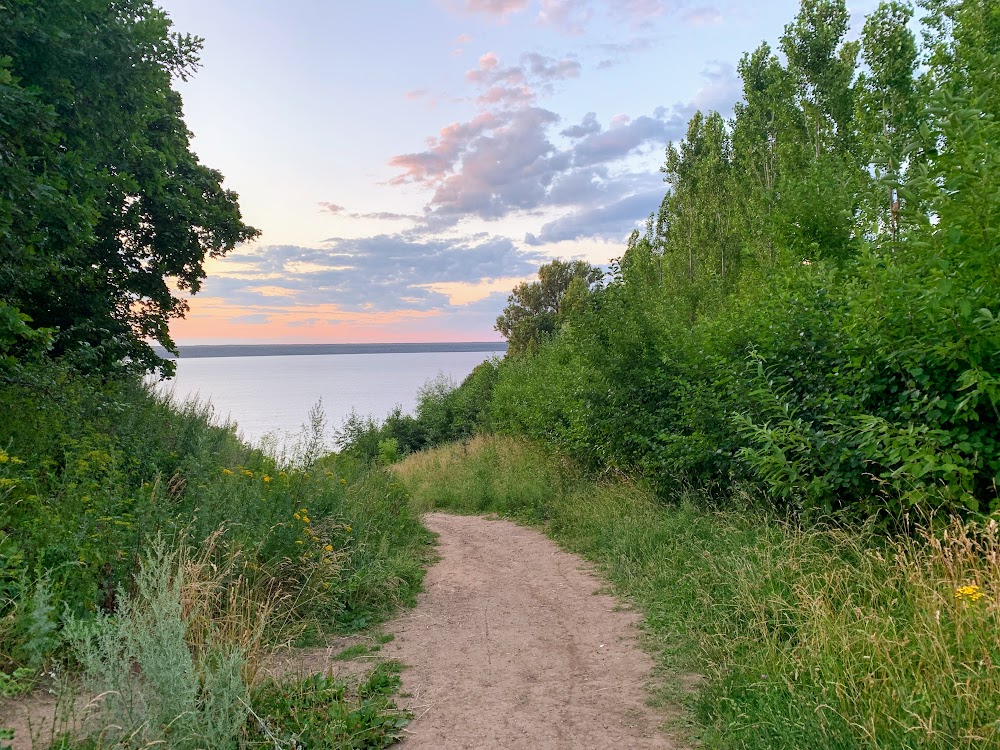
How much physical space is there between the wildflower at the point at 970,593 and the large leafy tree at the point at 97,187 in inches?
313

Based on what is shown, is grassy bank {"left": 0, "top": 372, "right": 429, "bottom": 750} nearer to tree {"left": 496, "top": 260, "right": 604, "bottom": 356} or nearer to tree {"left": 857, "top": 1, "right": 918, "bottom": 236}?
tree {"left": 857, "top": 1, "right": 918, "bottom": 236}

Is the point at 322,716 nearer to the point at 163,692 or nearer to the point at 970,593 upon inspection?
the point at 163,692

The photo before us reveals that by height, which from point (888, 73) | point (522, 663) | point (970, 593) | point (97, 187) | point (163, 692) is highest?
point (888, 73)

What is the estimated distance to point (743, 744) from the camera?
3.57 meters

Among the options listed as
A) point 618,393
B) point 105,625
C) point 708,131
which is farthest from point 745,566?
point 708,131

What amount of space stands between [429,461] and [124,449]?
13117mm

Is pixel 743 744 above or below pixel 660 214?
below

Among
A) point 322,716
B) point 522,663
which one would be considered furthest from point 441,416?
point 322,716

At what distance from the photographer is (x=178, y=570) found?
4562mm

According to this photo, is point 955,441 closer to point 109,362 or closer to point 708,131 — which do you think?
point 109,362

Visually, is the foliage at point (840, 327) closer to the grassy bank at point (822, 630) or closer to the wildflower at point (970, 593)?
the grassy bank at point (822, 630)

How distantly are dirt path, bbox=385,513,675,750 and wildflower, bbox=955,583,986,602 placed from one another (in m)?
1.91


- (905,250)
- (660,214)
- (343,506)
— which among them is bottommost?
(343,506)

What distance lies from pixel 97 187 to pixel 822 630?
30.2ft
